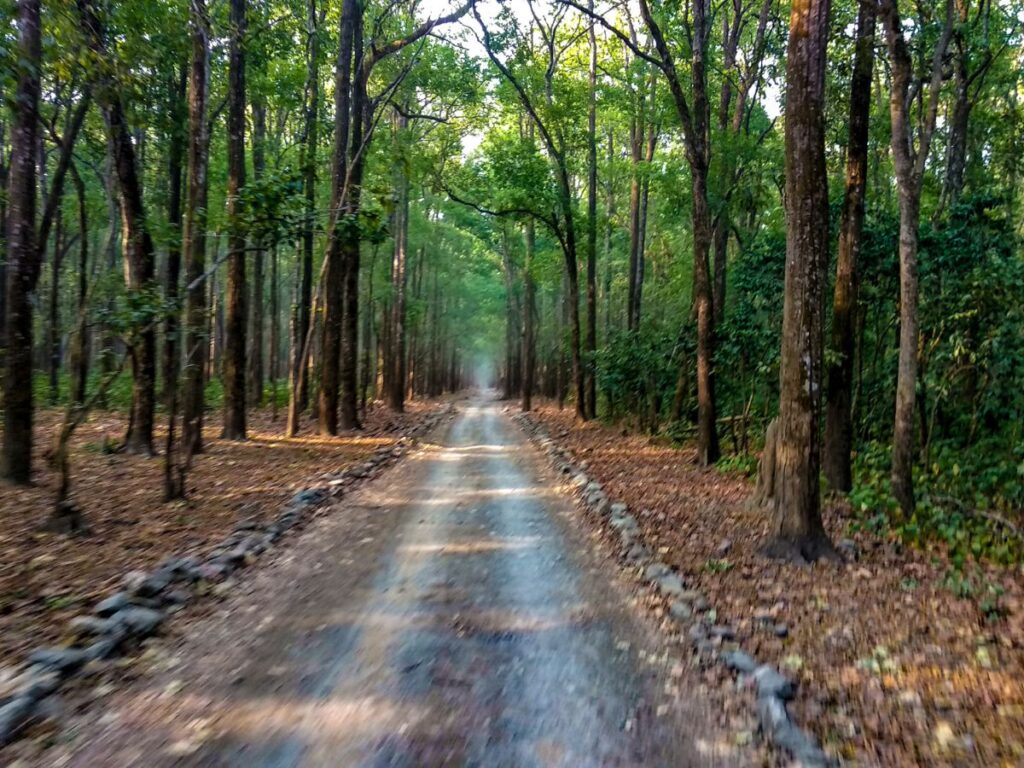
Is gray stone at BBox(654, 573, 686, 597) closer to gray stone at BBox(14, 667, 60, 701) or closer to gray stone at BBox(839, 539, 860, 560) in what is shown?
gray stone at BBox(839, 539, 860, 560)

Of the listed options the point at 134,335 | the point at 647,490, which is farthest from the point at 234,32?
the point at 647,490

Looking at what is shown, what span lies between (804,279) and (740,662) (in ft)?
12.7

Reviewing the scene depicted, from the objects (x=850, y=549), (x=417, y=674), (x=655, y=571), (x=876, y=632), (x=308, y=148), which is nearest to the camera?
(x=417, y=674)

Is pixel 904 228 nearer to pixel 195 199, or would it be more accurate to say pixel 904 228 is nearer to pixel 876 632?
pixel 876 632

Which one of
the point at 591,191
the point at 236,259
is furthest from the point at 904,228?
the point at 591,191

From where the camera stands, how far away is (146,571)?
6.35 meters

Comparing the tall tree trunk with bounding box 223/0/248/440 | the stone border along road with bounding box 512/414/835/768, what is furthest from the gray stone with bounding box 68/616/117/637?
the tall tree trunk with bounding box 223/0/248/440

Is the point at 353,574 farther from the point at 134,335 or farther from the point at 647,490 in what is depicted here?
the point at 647,490

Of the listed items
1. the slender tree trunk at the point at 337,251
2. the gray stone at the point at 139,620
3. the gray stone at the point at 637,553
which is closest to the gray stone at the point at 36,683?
the gray stone at the point at 139,620

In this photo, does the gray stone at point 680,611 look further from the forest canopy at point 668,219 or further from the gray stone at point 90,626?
the gray stone at point 90,626

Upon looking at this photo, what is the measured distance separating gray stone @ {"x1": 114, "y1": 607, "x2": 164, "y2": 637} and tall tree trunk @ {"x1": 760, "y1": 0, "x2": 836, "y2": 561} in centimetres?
550

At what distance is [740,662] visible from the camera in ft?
15.0

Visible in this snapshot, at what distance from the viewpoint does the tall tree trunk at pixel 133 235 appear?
899cm

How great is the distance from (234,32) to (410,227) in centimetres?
2109
